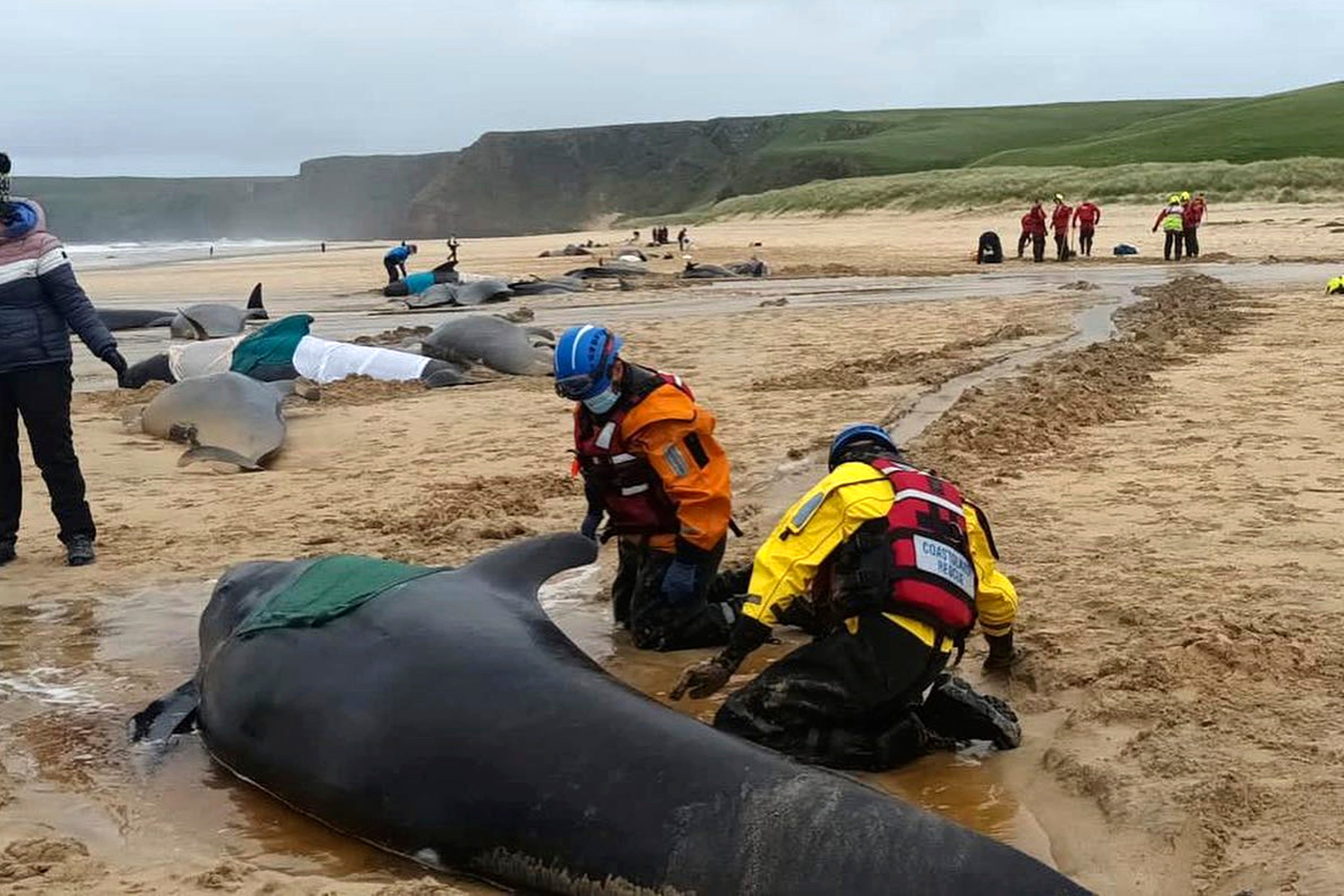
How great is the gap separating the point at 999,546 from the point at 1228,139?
7147 cm

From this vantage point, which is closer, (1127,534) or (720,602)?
(720,602)

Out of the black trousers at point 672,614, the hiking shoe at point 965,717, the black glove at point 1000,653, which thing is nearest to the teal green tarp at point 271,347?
the black trousers at point 672,614

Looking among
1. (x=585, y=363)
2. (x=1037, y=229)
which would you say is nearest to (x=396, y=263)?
(x=1037, y=229)

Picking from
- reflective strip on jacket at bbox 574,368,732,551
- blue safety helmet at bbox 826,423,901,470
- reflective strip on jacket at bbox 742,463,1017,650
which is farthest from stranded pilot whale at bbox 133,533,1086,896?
blue safety helmet at bbox 826,423,901,470

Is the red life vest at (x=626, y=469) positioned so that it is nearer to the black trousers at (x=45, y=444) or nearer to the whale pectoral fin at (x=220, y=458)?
the black trousers at (x=45, y=444)

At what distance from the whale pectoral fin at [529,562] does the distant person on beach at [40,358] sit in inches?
136

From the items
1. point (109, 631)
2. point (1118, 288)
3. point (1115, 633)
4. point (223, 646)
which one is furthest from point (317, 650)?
point (1118, 288)

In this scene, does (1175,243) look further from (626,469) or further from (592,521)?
(626,469)

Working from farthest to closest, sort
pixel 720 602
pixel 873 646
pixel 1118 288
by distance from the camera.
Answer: pixel 1118 288
pixel 720 602
pixel 873 646

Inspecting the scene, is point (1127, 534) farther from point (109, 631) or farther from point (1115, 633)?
point (109, 631)

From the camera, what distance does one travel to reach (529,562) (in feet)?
17.9

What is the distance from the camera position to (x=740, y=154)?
497ft

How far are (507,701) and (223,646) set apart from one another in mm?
1602

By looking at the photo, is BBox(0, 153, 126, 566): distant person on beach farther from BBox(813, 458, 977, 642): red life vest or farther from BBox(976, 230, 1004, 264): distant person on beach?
BBox(976, 230, 1004, 264): distant person on beach
